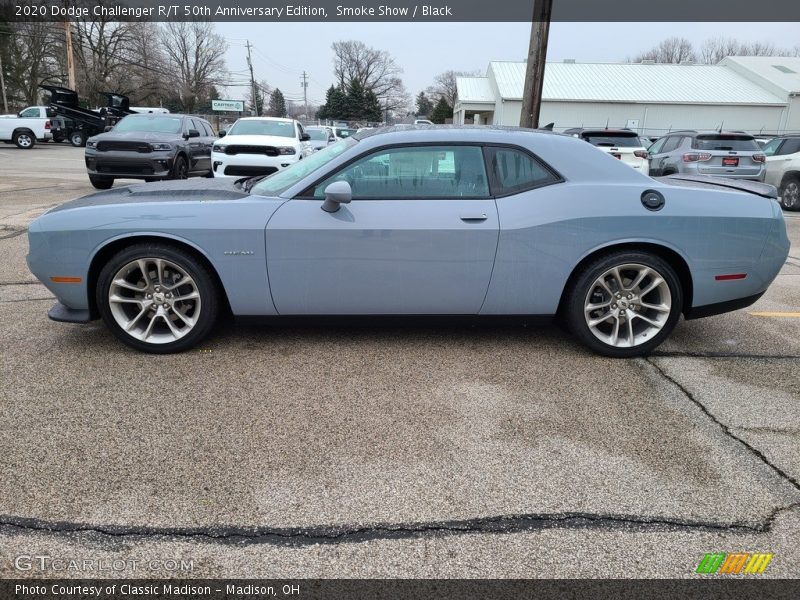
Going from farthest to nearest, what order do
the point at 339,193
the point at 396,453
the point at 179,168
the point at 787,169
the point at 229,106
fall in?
1. the point at 229,106
2. the point at 787,169
3. the point at 179,168
4. the point at 339,193
5. the point at 396,453

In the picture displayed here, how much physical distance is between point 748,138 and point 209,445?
516 inches

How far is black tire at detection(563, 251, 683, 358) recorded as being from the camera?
3.73 metres

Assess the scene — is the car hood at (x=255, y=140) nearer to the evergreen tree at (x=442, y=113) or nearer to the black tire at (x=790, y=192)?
the black tire at (x=790, y=192)

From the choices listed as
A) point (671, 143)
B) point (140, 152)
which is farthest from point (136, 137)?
point (671, 143)

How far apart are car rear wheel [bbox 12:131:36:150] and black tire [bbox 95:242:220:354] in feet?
98.1

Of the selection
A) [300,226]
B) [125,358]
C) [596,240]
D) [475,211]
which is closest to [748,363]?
[596,240]

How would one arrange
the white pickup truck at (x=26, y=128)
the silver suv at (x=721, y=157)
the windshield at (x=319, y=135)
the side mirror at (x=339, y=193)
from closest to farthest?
the side mirror at (x=339, y=193), the silver suv at (x=721, y=157), the windshield at (x=319, y=135), the white pickup truck at (x=26, y=128)

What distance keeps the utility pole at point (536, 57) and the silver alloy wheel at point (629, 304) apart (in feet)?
21.0

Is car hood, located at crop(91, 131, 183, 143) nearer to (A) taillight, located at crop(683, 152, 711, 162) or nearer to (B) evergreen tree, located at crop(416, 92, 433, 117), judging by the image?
(A) taillight, located at crop(683, 152, 711, 162)

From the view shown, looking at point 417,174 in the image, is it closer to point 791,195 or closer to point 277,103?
point 791,195

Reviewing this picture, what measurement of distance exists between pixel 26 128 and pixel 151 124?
2038 cm

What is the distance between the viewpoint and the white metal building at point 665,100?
129 ft

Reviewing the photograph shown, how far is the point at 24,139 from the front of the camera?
90.7ft

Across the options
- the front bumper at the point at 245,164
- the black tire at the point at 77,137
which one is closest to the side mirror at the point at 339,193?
the front bumper at the point at 245,164
